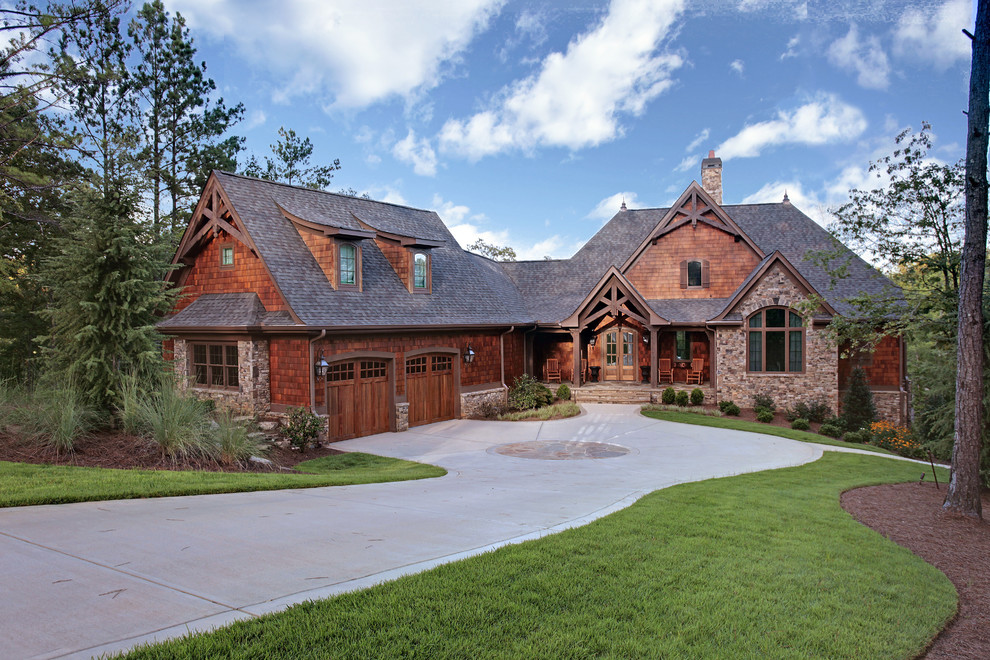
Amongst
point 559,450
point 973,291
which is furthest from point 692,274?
→ point 973,291

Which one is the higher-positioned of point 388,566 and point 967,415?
point 967,415

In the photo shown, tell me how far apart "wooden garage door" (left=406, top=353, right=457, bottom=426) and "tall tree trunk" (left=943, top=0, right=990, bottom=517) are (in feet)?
43.3

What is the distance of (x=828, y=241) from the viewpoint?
2462cm

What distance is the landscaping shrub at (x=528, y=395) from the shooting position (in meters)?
21.7

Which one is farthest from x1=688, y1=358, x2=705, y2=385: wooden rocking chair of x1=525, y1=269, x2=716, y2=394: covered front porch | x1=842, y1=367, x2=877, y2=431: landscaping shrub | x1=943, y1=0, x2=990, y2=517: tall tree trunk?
x1=943, y1=0, x2=990, y2=517: tall tree trunk

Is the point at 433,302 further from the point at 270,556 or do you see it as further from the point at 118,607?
the point at 118,607

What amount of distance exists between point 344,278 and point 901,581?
14867 mm

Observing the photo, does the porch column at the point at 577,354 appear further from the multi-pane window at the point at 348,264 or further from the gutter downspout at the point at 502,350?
the multi-pane window at the point at 348,264

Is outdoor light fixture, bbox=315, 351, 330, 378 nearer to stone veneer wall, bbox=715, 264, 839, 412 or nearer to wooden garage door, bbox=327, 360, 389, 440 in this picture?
wooden garage door, bbox=327, 360, 389, 440

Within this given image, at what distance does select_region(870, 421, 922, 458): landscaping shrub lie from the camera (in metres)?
17.2

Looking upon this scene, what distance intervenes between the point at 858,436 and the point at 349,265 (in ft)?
52.4

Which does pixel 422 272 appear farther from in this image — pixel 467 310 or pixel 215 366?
pixel 215 366

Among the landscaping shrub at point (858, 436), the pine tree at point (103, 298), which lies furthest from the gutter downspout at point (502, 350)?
the pine tree at point (103, 298)

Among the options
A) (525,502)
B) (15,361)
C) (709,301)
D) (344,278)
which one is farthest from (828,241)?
(15,361)
